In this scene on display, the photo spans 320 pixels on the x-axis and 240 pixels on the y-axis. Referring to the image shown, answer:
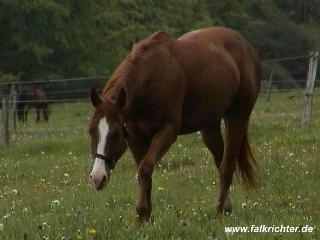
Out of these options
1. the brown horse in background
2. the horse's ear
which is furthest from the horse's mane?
the brown horse in background

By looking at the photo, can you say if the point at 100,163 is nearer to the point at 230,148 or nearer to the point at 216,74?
the point at 216,74

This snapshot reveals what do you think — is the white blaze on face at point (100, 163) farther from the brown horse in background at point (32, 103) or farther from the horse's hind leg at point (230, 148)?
the brown horse in background at point (32, 103)

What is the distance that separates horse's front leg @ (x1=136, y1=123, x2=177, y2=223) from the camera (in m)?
6.75

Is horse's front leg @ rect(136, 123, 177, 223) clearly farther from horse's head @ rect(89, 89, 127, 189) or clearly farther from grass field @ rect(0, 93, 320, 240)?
horse's head @ rect(89, 89, 127, 189)

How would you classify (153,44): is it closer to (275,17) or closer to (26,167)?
(26,167)

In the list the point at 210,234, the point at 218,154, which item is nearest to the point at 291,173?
the point at 218,154

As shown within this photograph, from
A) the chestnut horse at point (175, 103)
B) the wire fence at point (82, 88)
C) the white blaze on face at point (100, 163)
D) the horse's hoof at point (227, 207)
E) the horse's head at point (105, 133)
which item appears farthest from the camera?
the wire fence at point (82, 88)

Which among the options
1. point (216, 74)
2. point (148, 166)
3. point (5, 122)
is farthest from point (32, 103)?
point (148, 166)

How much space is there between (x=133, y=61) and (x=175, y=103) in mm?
563

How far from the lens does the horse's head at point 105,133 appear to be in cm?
637

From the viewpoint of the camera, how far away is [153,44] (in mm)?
7352

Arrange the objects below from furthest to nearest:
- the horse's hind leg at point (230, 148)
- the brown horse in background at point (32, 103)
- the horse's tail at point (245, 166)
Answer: the brown horse in background at point (32, 103), the horse's tail at point (245, 166), the horse's hind leg at point (230, 148)

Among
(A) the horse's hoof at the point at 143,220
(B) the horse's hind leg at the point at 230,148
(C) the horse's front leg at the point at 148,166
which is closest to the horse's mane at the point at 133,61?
(C) the horse's front leg at the point at 148,166

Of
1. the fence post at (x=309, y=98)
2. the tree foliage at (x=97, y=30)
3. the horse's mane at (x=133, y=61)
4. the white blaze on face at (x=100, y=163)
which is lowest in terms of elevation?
the tree foliage at (x=97, y=30)
